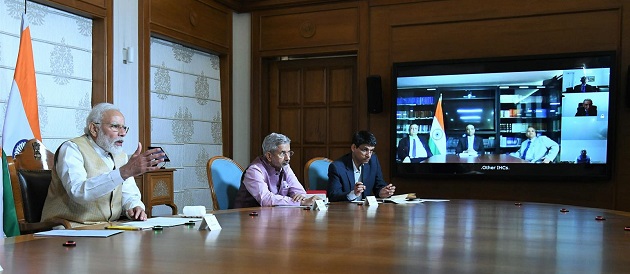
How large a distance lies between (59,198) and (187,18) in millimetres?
3432

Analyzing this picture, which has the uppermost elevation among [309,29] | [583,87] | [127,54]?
[309,29]

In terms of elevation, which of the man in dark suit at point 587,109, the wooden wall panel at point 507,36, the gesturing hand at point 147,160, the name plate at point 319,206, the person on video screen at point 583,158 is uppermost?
the wooden wall panel at point 507,36

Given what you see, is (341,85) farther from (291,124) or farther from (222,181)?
(222,181)

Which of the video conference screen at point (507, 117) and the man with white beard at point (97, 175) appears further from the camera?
the video conference screen at point (507, 117)

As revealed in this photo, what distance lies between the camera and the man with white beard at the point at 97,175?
2701 millimetres

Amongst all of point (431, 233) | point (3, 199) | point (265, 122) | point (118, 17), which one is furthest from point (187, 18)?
point (431, 233)

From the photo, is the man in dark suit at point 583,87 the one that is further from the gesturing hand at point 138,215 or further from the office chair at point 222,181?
the gesturing hand at point 138,215

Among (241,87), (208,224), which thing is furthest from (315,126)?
(208,224)

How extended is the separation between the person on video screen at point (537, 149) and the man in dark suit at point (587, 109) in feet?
1.16

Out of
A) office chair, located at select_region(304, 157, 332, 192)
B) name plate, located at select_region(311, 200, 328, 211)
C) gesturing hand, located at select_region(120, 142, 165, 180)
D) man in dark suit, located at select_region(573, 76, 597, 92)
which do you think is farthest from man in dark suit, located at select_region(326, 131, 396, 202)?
man in dark suit, located at select_region(573, 76, 597, 92)

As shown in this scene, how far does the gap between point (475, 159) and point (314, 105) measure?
182 centimetres

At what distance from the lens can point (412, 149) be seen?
19.9 ft

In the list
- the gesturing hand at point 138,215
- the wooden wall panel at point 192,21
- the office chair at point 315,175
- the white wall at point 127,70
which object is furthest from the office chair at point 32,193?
the wooden wall panel at point 192,21

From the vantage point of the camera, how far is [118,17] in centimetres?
516
